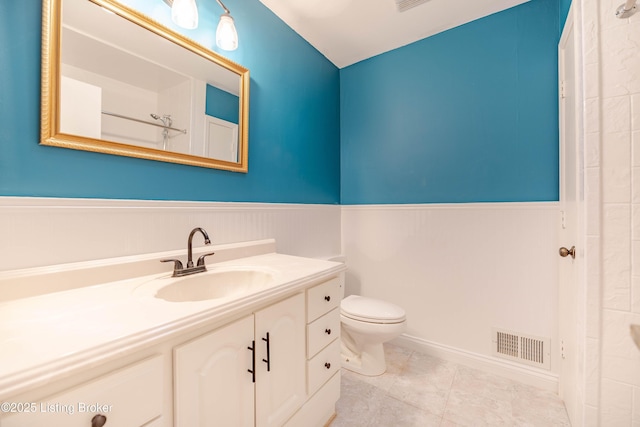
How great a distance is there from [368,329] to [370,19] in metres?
2.06

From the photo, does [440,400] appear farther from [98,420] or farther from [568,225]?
[98,420]

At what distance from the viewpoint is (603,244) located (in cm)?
90

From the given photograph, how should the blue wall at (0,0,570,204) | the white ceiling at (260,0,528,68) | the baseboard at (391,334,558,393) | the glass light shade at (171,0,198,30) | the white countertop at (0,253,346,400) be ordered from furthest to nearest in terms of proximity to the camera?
the white ceiling at (260,0,528,68) < the baseboard at (391,334,558,393) < the blue wall at (0,0,570,204) < the glass light shade at (171,0,198,30) < the white countertop at (0,253,346,400)

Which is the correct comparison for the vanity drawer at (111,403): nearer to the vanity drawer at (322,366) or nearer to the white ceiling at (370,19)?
the vanity drawer at (322,366)

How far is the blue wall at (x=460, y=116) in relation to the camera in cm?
160

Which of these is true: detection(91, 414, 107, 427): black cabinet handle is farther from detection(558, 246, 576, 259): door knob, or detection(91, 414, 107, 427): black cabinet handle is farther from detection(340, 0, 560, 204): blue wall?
detection(340, 0, 560, 204): blue wall

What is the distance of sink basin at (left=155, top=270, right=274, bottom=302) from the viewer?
995mm

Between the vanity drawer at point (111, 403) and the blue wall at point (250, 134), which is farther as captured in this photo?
the blue wall at point (250, 134)

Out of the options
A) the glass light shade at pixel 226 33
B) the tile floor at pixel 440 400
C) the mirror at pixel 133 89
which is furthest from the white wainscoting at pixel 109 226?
the tile floor at pixel 440 400

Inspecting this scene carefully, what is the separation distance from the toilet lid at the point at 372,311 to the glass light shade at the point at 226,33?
5.31 feet

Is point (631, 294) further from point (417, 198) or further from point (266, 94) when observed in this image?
point (266, 94)

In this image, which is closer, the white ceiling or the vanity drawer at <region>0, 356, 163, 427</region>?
the vanity drawer at <region>0, 356, 163, 427</region>

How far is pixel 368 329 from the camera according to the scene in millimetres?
1570

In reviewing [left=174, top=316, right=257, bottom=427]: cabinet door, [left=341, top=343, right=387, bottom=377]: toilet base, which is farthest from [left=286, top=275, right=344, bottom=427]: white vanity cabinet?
[left=341, top=343, right=387, bottom=377]: toilet base
